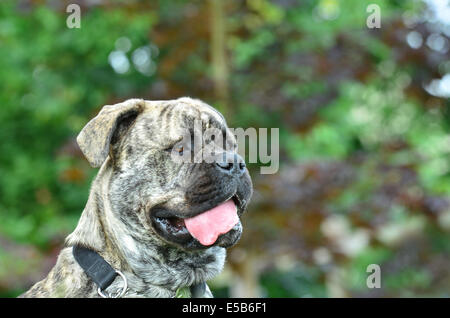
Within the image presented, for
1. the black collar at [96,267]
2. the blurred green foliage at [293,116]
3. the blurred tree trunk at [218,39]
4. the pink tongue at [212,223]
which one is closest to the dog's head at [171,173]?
the pink tongue at [212,223]

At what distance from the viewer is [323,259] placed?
8945 millimetres

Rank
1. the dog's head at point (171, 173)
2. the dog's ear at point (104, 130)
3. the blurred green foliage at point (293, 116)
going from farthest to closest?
the blurred green foliage at point (293, 116) → the dog's head at point (171, 173) → the dog's ear at point (104, 130)

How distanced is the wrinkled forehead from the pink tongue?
493 mm

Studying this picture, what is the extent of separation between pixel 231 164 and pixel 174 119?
0.46 m

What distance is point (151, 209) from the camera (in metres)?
3.86

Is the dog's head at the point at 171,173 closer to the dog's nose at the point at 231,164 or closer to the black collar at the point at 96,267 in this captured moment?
the dog's nose at the point at 231,164

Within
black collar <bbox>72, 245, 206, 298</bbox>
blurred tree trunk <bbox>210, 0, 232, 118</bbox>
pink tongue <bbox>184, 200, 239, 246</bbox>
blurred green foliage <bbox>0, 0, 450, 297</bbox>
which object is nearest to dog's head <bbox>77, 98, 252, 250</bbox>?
pink tongue <bbox>184, 200, 239, 246</bbox>

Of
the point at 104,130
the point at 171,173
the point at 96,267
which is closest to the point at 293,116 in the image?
the point at 171,173

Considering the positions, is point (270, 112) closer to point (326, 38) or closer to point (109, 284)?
point (326, 38)

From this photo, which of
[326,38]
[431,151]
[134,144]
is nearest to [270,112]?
[326,38]

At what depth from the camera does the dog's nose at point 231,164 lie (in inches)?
151

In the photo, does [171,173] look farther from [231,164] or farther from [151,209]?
[231,164]

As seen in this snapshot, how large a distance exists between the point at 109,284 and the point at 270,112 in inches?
214

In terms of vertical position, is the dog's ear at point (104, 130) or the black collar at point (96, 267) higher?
the dog's ear at point (104, 130)
